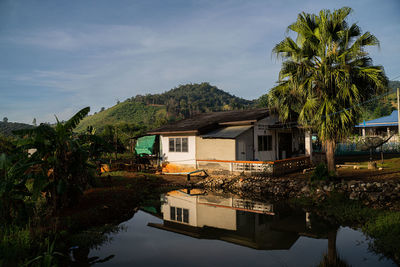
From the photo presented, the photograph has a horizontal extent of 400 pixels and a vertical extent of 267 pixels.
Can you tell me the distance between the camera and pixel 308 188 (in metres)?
11.6

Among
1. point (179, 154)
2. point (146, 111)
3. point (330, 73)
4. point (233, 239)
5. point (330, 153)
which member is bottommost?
point (233, 239)

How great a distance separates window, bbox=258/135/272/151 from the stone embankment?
13.9 ft

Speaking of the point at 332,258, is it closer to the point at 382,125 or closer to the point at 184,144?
the point at 184,144

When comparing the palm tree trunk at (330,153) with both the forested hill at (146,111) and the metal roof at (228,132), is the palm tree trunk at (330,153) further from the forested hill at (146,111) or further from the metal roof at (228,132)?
the forested hill at (146,111)

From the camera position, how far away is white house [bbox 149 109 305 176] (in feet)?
54.8

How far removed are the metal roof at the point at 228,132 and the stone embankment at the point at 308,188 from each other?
105 inches

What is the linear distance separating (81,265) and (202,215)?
190 inches

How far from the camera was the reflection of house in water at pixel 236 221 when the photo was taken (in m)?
7.50

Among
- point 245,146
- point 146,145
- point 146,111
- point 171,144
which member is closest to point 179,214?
point 245,146

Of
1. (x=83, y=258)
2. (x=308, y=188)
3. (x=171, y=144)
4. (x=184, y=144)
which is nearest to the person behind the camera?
(x=83, y=258)

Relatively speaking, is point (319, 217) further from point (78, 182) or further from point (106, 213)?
point (78, 182)

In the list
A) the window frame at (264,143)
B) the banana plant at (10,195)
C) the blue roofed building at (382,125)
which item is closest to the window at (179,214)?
the banana plant at (10,195)

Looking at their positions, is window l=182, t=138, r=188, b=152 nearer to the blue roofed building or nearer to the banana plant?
the banana plant

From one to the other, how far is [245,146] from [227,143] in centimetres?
129
